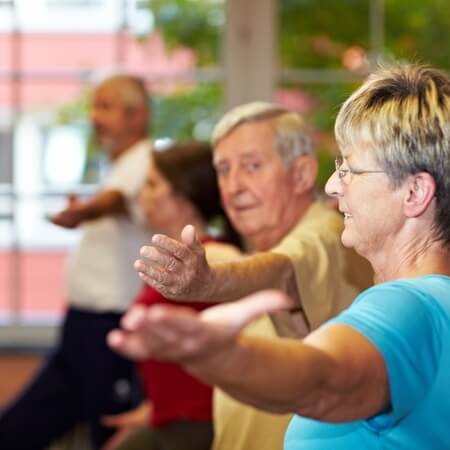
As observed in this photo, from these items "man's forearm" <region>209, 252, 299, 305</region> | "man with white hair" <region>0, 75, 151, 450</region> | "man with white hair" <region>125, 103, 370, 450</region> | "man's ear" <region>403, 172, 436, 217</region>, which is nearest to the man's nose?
"man with white hair" <region>125, 103, 370, 450</region>

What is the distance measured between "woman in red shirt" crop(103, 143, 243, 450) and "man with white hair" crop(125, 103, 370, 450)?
23.2 inches

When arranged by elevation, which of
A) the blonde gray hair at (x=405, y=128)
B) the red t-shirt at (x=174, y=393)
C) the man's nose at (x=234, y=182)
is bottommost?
the red t-shirt at (x=174, y=393)

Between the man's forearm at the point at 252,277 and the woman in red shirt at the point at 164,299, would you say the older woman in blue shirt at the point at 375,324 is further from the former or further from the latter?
the woman in red shirt at the point at 164,299

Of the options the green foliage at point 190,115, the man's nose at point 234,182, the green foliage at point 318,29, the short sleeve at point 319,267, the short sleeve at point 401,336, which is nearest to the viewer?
the short sleeve at point 401,336

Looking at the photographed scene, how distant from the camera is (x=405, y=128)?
5.05 feet

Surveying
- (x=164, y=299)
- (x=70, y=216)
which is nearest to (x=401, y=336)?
(x=164, y=299)

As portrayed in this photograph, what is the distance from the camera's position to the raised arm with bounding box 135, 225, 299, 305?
1771mm

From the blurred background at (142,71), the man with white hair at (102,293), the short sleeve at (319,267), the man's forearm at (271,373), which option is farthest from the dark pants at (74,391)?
the man's forearm at (271,373)

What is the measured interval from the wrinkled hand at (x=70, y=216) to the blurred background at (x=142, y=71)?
1.33 meters

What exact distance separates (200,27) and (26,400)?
1.58 meters

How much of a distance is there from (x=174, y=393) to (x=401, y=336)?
2037 mm

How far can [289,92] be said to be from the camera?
505cm

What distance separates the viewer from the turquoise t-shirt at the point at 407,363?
1.35m

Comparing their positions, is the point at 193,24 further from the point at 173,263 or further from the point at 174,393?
the point at 173,263
